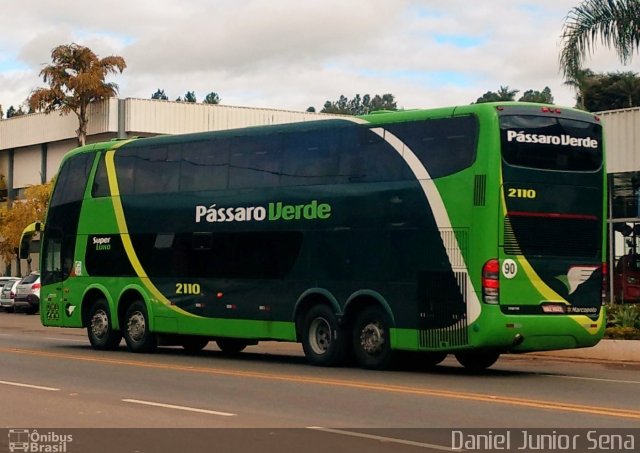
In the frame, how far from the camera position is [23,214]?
180ft

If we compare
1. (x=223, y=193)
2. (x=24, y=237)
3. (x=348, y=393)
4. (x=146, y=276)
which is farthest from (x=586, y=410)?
(x=24, y=237)

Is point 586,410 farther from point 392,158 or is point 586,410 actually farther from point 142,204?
point 142,204

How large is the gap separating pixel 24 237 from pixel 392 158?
11.9m

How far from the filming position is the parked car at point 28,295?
150ft

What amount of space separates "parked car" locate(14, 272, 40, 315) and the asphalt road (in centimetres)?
2403

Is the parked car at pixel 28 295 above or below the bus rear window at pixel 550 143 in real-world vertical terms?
below

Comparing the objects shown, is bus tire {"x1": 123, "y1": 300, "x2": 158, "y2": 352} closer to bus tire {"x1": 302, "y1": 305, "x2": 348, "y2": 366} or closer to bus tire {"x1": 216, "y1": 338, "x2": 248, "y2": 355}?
bus tire {"x1": 216, "y1": 338, "x2": 248, "y2": 355}

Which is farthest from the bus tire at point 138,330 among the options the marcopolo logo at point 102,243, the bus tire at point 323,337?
the bus tire at point 323,337

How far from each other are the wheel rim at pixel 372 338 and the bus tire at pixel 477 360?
141cm

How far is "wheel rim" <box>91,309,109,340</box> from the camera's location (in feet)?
82.0

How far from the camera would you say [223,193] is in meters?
22.0

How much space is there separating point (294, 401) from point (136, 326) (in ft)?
34.0

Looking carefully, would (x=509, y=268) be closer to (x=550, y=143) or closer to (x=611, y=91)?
(x=550, y=143)

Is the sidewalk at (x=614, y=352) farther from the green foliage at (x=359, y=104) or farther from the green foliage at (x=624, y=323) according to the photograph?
the green foliage at (x=359, y=104)
